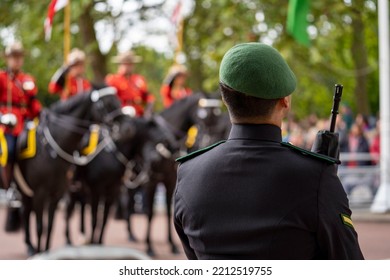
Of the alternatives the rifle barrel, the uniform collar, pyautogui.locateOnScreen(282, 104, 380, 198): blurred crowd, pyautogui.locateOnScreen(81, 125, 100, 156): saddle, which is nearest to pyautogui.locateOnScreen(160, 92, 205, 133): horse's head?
pyautogui.locateOnScreen(81, 125, 100, 156): saddle

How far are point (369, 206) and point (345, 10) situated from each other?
294 cm

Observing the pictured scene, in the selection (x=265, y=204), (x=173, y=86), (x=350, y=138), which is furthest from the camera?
(x=350, y=138)

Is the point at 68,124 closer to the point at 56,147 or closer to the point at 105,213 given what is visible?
the point at 56,147

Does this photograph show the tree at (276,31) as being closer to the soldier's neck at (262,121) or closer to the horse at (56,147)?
the horse at (56,147)

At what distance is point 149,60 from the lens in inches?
865

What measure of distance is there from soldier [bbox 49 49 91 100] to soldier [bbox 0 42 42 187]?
35.1 inches

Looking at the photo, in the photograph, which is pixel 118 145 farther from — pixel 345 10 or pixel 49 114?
pixel 345 10

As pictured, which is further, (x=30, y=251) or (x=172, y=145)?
(x=172, y=145)

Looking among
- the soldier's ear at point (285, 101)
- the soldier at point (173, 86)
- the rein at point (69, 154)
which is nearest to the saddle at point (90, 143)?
the rein at point (69, 154)

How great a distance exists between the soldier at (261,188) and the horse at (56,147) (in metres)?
6.75

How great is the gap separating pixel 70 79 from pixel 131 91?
2.50ft

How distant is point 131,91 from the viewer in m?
11.3

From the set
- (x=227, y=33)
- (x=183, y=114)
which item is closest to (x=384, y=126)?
(x=227, y=33)

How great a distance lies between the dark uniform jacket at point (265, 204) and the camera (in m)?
2.44
